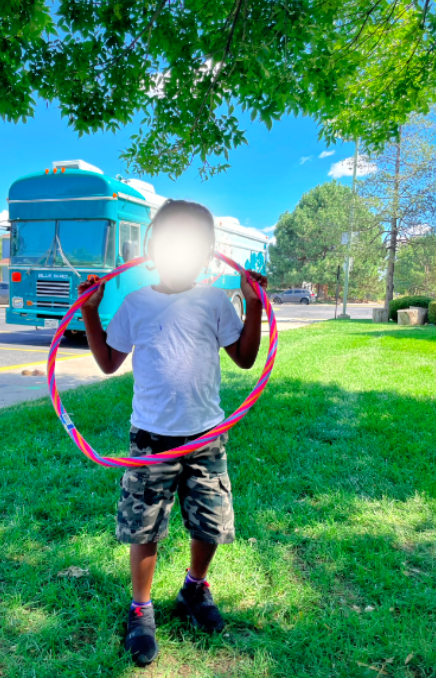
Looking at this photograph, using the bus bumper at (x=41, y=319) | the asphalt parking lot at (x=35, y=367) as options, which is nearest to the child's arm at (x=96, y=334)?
the asphalt parking lot at (x=35, y=367)

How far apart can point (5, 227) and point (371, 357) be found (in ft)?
27.4

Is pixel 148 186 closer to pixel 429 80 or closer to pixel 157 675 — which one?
pixel 429 80

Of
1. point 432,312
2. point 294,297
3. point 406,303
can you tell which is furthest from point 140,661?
point 294,297

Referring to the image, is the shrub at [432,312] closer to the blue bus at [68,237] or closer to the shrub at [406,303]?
the shrub at [406,303]

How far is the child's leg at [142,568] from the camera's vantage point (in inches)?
77.0

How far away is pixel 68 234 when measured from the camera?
988 cm

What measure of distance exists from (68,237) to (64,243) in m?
0.16

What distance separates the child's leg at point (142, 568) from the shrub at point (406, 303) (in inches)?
769

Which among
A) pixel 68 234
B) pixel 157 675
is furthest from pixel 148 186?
pixel 157 675

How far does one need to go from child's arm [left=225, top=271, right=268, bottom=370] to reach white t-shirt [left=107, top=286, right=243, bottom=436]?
1.9 inches

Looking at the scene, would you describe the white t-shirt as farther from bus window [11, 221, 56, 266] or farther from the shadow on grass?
bus window [11, 221, 56, 266]

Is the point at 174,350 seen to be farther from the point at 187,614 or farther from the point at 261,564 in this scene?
the point at 261,564

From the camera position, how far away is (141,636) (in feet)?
6.27

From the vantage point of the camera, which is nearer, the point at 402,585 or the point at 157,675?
the point at 157,675
